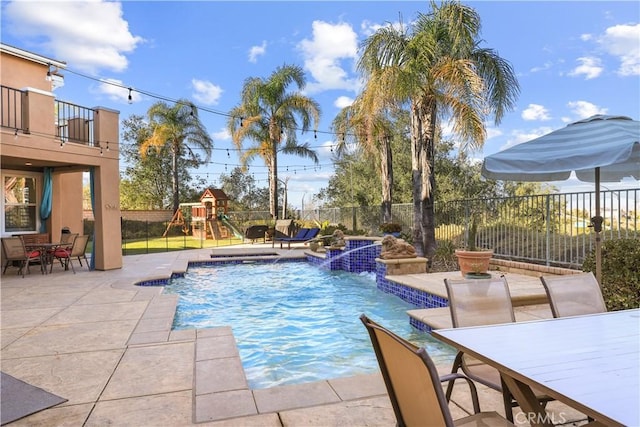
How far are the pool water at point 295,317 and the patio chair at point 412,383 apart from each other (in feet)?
7.53

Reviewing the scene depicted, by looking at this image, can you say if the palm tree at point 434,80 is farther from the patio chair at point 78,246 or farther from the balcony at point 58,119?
the patio chair at point 78,246

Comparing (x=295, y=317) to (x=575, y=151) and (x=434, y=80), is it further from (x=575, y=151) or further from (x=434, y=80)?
(x=434, y=80)

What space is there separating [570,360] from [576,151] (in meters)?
2.29

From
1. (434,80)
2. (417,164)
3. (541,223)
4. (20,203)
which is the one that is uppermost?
(434,80)

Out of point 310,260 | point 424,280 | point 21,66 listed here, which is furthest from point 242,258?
point 21,66

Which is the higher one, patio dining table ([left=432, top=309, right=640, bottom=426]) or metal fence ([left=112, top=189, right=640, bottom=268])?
metal fence ([left=112, top=189, right=640, bottom=268])

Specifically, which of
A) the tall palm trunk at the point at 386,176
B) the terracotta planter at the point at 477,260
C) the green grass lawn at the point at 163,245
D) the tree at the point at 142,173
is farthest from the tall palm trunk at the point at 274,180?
the terracotta planter at the point at 477,260

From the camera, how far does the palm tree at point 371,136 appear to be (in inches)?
439

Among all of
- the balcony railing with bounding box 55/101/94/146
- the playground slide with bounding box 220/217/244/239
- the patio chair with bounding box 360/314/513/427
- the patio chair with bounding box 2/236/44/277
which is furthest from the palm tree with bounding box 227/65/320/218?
the patio chair with bounding box 360/314/513/427

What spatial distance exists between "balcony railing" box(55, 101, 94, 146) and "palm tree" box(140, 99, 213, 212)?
11.8 m

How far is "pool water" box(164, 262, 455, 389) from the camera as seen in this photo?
12.9 feet

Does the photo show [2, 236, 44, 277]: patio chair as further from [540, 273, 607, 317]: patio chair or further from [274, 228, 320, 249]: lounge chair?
[540, 273, 607, 317]: patio chair

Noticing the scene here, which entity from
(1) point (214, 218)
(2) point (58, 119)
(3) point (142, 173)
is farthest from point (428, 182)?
(3) point (142, 173)

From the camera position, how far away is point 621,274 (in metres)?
4.24
